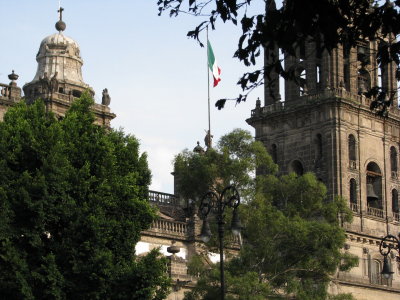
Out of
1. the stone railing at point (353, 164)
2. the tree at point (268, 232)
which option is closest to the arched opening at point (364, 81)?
the stone railing at point (353, 164)

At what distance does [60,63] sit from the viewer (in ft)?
198

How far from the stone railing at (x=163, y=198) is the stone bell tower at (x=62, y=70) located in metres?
4.90

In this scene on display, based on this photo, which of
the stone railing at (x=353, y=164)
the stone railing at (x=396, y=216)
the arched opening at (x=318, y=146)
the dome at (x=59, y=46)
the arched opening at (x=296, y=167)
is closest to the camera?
the dome at (x=59, y=46)

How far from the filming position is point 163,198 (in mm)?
59969

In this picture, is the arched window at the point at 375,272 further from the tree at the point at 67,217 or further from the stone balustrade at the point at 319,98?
the tree at the point at 67,217

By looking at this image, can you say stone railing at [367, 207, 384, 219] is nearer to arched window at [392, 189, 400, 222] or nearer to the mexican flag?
arched window at [392, 189, 400, 222]

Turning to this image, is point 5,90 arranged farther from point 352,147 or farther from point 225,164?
point 352,147

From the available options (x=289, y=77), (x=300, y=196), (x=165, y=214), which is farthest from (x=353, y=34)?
(x=165, y=214)

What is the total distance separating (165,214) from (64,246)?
75.0 ft

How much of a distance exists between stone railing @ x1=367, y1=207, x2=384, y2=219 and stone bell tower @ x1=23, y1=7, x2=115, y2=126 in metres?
20.1

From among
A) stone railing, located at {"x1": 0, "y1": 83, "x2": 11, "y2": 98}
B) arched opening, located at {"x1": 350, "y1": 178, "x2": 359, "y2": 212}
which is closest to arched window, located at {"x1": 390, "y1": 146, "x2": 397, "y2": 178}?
arched opening, located at {"x1": 350, "y1": 178, "x2": 359, "y2": 212}

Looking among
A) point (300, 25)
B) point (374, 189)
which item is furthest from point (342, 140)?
point (300, 25)

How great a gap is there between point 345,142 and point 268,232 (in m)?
23.5

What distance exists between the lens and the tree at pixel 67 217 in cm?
3578
